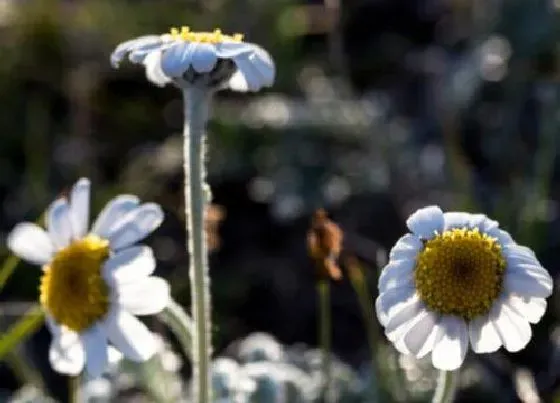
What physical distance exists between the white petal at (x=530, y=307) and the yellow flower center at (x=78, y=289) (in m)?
0.68

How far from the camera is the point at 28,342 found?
2.99 m

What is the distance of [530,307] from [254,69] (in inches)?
Result: 22.5

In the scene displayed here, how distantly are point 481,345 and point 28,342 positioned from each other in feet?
5.67

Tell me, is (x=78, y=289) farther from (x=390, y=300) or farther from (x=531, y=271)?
(x=531, y=271)

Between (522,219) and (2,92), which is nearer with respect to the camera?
(522,219)

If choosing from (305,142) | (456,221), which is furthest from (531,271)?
(305,142)

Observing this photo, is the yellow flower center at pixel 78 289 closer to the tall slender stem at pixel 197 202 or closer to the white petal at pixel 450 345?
the tall slender stem at pixel 197 202

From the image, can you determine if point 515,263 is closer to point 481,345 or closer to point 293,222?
point 481,345

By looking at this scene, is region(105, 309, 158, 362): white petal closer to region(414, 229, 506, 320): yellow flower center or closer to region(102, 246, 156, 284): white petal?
region(102, 246, 156, 284): white petal

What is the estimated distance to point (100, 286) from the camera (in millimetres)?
1853

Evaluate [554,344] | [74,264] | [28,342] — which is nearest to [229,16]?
[28,342]

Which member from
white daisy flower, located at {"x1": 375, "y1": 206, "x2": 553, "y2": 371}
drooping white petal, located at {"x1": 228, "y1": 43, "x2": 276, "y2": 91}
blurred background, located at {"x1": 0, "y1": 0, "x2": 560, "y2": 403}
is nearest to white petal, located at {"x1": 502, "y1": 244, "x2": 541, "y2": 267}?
white daisy flower, located at {"x1": 375, "y1": 206, "x2": 553, "y2": 371}

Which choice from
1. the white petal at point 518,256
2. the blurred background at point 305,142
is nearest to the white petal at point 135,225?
the white petal at point 518,256

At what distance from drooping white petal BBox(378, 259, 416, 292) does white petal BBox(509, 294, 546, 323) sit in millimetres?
150
